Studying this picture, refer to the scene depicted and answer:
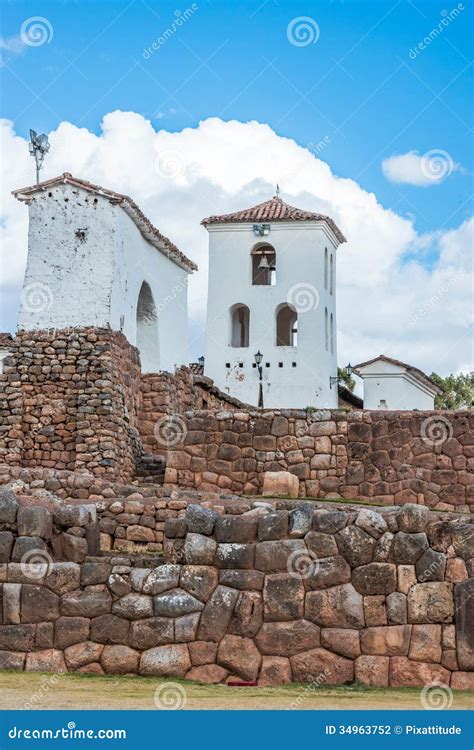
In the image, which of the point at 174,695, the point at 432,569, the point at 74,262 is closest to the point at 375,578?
the point at 432,569

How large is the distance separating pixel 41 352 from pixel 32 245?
1740 millimetres

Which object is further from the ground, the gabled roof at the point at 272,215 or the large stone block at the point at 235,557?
the gabled roof at the point at 272,215

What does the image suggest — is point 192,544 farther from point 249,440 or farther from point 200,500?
point 249,440

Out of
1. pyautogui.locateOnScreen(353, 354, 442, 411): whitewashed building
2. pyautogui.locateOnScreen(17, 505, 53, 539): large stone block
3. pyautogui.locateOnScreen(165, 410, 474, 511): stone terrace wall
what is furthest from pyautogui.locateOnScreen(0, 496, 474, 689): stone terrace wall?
pyautogui.locateOnScreen(353, 354, 442, 411): whitewashed building

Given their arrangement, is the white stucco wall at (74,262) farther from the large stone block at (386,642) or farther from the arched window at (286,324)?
the arched window at (286,324)

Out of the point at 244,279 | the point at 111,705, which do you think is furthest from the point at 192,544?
the point at 244,279

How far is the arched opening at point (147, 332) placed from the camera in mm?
22062

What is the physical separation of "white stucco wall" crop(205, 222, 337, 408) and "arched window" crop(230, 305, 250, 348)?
33 cm

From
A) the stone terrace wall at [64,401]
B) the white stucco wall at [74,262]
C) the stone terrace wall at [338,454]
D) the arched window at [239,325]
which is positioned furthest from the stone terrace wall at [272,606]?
the arched window at [239,325]

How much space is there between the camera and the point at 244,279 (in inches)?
1516

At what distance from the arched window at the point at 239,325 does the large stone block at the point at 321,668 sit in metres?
30.1

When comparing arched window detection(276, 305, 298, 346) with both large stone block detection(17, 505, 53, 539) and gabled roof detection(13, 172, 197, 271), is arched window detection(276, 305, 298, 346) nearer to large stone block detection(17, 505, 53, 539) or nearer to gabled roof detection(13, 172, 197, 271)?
gabled roof detection(13, 172, 197, 271)

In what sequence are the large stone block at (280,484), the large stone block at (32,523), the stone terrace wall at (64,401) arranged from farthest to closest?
the stone terrace wall at (64,401), the large stone block at (280,484), the large stone block at (32,523)

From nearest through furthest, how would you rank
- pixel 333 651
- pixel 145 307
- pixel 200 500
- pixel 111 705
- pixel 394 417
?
pixel 111 705
pixel 333 651
pixel 200 500
pixel 394 417
pixel 145 307
